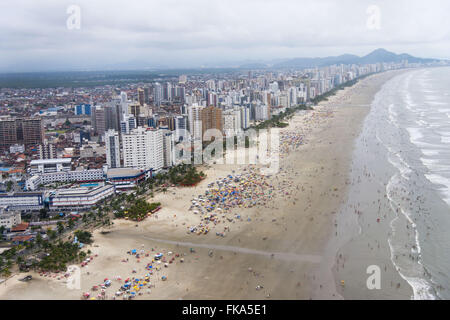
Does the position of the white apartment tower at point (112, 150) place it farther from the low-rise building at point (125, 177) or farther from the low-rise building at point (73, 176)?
the low-rise building at point (125, 177)

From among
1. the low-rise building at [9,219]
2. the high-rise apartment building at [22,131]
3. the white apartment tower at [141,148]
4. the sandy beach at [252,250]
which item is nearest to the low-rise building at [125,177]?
the white apartment tower at [141,148]

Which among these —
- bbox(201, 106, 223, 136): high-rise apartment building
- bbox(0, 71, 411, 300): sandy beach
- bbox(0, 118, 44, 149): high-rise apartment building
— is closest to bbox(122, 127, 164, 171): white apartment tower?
bbox(0, 71, 411, 300): sandy beach

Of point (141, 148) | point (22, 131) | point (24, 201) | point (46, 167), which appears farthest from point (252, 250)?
point (22, 131)

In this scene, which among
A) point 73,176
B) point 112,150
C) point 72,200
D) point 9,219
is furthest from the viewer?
point 112,150

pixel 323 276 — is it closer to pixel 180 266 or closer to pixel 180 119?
pixel 180 266

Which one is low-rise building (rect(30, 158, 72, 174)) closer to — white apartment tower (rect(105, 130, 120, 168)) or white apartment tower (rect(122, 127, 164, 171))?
white apartment tower (rect(105, 130, 120, 168))

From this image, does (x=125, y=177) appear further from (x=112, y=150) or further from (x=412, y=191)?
(x=412, y=191)
